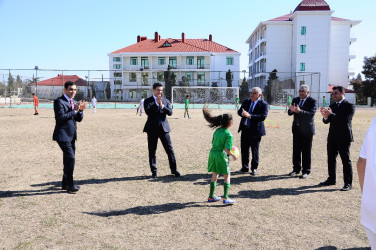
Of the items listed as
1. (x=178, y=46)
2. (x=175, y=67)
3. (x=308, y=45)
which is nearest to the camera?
(x=308, y=45)

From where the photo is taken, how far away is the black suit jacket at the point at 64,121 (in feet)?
17.5

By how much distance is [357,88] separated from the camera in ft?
187

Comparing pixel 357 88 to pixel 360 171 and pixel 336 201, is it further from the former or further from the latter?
pixel 360 171

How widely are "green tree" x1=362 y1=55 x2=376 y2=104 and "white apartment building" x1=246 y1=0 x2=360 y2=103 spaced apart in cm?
250

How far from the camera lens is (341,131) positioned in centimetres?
577

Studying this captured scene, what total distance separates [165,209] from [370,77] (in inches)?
2303

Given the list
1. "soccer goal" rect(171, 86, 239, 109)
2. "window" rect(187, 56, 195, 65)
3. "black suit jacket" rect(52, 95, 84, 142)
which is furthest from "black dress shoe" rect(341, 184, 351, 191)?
"window" rect(187, 56, 195, 65)

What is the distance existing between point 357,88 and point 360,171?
63.4 meters

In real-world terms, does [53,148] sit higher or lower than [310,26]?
lower

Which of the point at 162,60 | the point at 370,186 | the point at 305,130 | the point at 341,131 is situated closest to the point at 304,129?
the point at 305,130

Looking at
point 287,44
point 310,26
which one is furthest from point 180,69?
point 310,26

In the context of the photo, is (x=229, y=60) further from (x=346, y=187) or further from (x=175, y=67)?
(x=346, y=187)

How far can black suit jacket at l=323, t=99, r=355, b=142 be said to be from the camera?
5.75 m

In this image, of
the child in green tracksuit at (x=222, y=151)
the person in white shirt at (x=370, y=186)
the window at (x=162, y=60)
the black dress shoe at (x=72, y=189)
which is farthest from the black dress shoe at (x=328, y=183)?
the window at (x=162, y=60)
